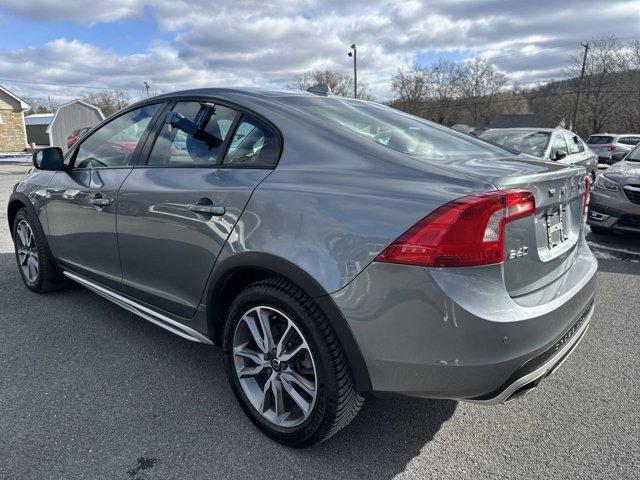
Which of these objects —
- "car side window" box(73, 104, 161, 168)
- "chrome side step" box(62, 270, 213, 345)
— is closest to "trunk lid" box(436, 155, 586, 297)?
"chrome side step" box(62, 270, 213, 345)

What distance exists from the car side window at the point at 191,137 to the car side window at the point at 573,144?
335 inches

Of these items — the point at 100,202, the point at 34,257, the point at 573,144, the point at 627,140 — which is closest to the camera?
the point at 100,202

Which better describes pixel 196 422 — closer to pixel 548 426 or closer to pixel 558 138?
pixel 548 426

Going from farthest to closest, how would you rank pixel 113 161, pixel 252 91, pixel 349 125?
pixel 113 161, pixel 252 91, pixel 349 125

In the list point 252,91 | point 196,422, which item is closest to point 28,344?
point 196,422

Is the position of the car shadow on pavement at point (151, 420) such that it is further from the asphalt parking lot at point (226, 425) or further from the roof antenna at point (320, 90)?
the roof antenna at point (320, 90)

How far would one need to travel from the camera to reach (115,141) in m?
3.41

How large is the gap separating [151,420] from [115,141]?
6.42 feet

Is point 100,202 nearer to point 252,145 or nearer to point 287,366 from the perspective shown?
point 252,145

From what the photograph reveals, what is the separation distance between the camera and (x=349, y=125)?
7.96 feet

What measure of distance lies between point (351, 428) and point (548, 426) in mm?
994

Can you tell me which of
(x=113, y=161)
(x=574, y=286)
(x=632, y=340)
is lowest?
(x=632, y=340)

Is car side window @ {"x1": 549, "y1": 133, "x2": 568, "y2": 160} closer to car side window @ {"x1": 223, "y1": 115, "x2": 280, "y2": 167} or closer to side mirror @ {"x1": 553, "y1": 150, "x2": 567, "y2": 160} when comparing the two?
side mirror @ {"x1": 553, "y1": 150, "x2": 567, "y2": 160}

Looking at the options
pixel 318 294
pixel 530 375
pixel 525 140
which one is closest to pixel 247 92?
pixel 318 294
